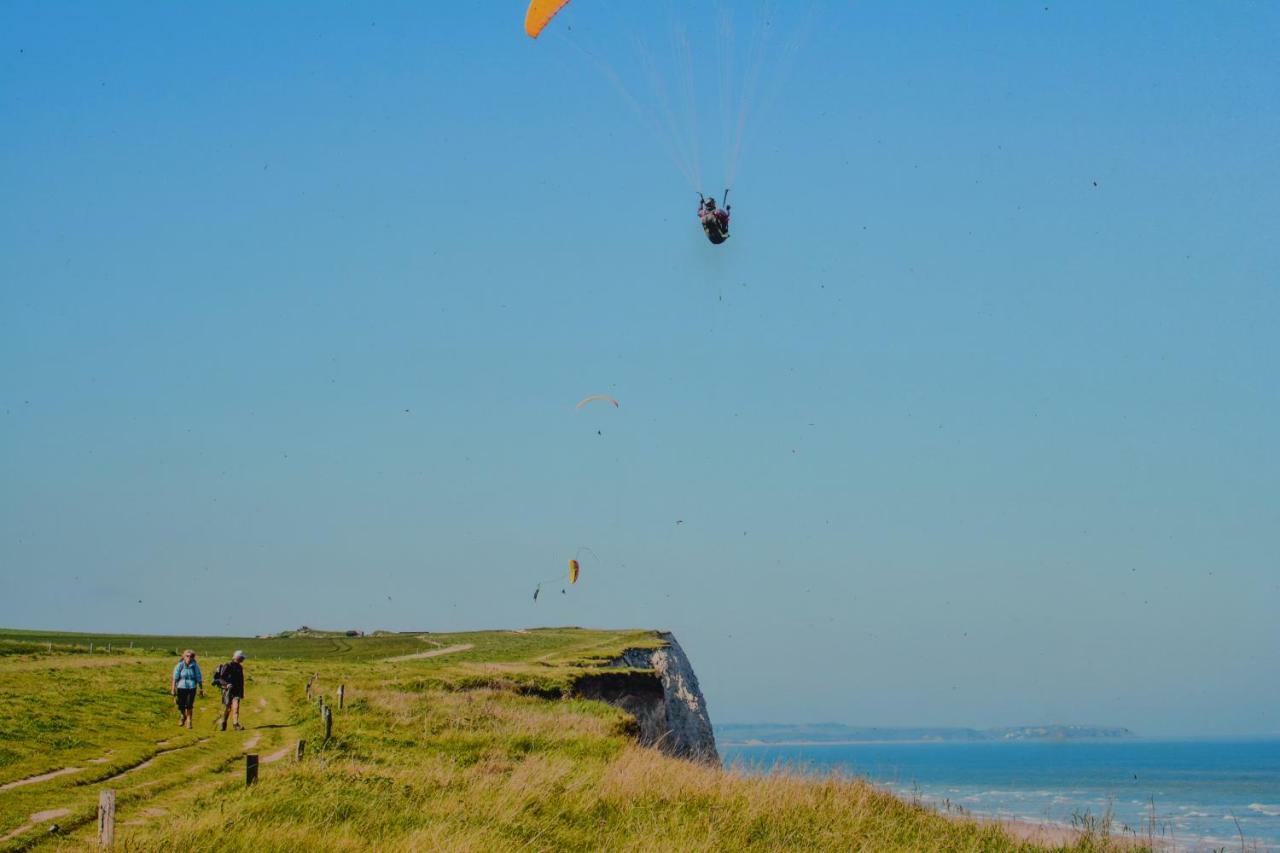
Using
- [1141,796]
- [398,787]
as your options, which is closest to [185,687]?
[398,787]

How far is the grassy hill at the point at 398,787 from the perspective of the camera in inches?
520

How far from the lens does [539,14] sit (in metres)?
24.2

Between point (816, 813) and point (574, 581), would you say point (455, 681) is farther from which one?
point (816, 813)

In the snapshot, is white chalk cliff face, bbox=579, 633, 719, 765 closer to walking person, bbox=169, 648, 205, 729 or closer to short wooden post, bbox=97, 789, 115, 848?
walking person, bbox=169, 648, 205, 729

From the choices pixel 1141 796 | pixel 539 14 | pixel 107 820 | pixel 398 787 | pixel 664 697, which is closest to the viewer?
pixel 107 820

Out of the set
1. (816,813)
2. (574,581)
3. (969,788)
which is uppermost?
(574,581)

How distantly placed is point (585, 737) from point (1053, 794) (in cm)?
10129

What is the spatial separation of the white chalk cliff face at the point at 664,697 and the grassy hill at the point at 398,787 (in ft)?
49.7

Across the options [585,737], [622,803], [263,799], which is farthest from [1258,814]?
[263,799]

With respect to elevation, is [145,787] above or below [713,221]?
Answer: below

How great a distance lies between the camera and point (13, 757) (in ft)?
58.2

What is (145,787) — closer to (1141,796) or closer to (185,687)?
(185,687)

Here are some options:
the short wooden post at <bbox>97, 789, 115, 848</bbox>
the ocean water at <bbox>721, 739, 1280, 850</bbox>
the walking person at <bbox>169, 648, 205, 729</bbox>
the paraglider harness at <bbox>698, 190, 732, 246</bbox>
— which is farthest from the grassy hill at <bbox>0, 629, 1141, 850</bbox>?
the paraglider harness at <bbox>698, 190, 732, 246</bbox>

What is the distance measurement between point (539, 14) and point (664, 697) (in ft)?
120
